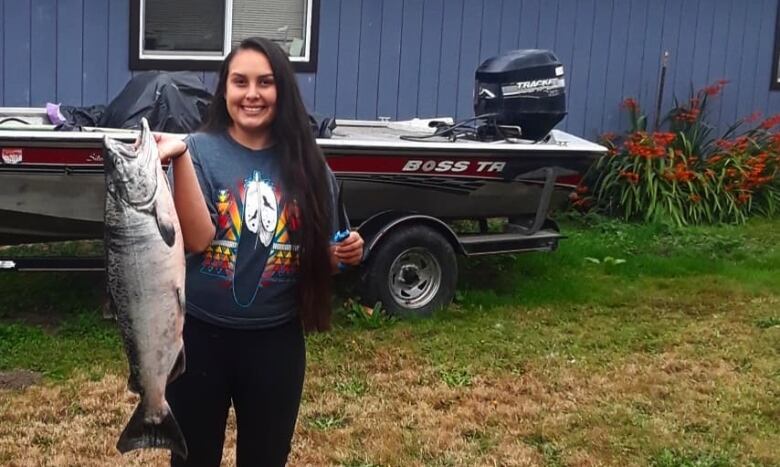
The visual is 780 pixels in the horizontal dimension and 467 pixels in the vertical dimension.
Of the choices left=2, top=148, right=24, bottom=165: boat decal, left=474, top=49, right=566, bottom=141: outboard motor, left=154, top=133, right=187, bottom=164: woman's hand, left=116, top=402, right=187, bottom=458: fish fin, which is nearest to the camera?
left=154, top=133, right=187, bottom=164: woman's hand

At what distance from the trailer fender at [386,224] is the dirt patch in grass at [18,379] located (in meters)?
1.92

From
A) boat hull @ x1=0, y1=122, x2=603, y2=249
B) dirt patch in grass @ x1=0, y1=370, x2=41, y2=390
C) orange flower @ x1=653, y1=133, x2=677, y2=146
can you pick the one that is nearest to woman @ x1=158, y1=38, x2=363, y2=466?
dirt patch in grass @ x1=0, y1=370, x2=41, y2=390

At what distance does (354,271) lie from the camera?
6637mm

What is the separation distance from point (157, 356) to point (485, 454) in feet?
7.31

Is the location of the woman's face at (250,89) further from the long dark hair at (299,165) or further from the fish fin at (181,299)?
the fish fin at (181,299)

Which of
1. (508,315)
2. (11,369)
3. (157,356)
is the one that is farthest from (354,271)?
(157,356)

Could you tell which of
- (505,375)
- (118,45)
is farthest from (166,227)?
(118,45)

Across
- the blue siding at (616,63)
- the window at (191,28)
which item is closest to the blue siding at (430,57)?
the window at (191,28)

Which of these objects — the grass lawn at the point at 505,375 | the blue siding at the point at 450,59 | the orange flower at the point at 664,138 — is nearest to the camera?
the grass lawn at the point at 505,375

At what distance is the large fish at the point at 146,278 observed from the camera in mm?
2465

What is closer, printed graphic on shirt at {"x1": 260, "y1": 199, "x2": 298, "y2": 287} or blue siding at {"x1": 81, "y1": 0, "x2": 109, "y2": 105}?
printed graphic on shirt at {"x1": 260, "y1": 199, "x2": 298, "y2": 287}

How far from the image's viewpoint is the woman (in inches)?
114

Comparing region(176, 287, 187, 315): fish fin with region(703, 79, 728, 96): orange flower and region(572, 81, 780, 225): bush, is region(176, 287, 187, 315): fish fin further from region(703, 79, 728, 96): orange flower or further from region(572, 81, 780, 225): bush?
region(703, 79, 728, 96): orange flower

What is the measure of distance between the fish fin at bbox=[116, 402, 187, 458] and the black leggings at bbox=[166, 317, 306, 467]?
8.5 inches
